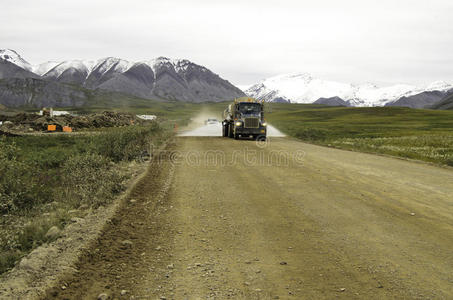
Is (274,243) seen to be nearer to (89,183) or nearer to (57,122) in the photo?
(89,183)

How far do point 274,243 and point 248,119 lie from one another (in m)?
24.7

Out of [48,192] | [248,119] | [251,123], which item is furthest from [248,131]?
[48,192]

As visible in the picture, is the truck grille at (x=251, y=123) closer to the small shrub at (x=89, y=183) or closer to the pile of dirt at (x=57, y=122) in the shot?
the small shrub at (x=89, y=183)

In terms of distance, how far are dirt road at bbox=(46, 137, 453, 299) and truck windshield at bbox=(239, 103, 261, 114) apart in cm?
1992

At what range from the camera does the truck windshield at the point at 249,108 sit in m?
30.9

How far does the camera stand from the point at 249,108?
3098 centimetres

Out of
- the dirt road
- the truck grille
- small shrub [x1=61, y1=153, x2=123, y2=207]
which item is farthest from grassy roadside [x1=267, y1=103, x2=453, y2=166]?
small shrub [x1=61, y1=153, x2=123, y2=207]

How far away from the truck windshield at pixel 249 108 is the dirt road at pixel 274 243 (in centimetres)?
1992

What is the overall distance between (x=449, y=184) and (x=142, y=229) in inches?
389

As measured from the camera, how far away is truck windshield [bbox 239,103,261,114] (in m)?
30.9

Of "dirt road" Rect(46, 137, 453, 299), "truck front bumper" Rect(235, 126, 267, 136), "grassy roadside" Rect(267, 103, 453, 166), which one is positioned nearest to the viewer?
"dirt road" Rect(46, 137, 453, 299)

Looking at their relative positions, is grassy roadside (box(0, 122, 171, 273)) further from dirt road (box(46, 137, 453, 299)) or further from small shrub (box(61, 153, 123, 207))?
dirt road (box(46, 137, 453, 299))

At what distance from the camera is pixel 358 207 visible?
8.31 meters

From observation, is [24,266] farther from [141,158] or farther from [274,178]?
[141,158]
